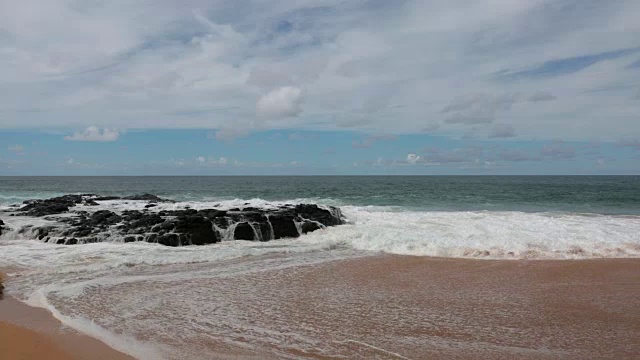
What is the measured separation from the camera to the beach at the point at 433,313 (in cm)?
650

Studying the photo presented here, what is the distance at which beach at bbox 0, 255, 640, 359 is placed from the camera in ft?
21.3

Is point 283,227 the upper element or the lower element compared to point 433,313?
upper

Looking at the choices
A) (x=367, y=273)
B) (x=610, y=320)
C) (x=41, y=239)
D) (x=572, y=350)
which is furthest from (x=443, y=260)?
(x=41, y=239)

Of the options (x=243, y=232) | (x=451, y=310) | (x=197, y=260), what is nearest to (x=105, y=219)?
(x=243, y=232)

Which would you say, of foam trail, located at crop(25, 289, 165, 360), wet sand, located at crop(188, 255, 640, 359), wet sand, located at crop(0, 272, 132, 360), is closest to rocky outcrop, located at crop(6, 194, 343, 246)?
wet sand, located at crop(188, 255, 640, 359)

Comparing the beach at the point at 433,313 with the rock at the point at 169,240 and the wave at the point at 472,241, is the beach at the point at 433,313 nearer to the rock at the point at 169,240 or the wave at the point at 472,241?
the wave at the point at 472,241

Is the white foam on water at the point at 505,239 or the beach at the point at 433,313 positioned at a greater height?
the white foam on water at the point at 505,239

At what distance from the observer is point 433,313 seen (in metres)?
8.21

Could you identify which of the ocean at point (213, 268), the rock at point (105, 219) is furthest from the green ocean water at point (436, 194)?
the rock at point (105, 219)

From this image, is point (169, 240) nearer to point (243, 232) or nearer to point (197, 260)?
point (243, 232)

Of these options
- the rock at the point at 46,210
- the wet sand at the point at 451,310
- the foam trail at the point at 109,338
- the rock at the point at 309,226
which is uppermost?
the rock at the point at 46,210

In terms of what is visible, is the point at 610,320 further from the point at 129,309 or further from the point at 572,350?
the point at 129,309

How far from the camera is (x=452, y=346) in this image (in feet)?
21.7

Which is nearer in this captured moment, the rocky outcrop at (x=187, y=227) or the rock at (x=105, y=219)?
the rocky outcrop at (x=187, y=227)
